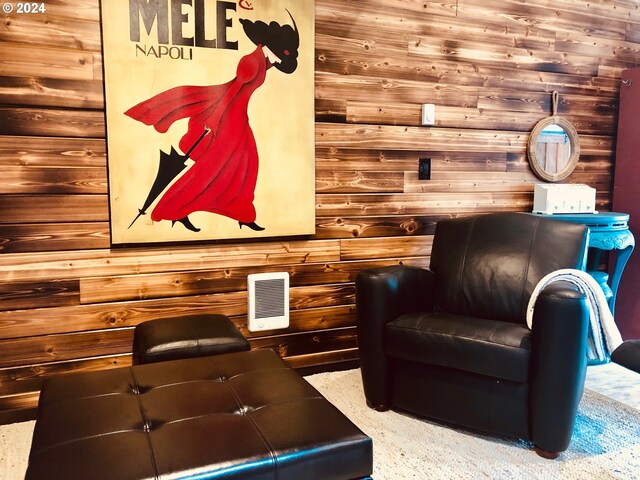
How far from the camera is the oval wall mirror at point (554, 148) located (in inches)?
140

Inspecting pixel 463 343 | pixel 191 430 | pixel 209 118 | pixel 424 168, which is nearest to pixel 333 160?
pixel 424 168

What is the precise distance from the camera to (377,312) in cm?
248

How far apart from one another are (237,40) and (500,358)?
200 cm

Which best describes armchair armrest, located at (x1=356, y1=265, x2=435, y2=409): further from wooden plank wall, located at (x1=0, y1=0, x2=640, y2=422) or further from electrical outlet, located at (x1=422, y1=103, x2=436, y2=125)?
electrical outlet, located at (x1=422, y1=103, x2=436, y2=125)

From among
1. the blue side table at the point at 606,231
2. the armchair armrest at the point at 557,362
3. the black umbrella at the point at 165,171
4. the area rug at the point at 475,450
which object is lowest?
the area rug at the point at 475,450

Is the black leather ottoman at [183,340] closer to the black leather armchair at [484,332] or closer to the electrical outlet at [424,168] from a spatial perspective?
the black leather armchair at [484,332]

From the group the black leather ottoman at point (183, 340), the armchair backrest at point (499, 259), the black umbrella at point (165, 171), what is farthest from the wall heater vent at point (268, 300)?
the armchair backrest at point (499, 259)

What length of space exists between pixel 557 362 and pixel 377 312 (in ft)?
2.60

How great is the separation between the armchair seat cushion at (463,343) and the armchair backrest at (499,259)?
9.5 inches

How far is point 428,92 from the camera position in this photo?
3.22 metres

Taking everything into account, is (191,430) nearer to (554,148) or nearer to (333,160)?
(333,160)

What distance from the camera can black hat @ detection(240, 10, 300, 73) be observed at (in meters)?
2.76

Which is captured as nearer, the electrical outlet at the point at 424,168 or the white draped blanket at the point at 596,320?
the white draped blanket at the point at 596,320

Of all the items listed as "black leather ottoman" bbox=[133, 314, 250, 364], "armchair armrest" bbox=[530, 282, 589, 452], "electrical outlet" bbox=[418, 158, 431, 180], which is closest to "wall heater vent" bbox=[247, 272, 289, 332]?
"black leather ottoman" bbox=[133, 314, 250, 364]
